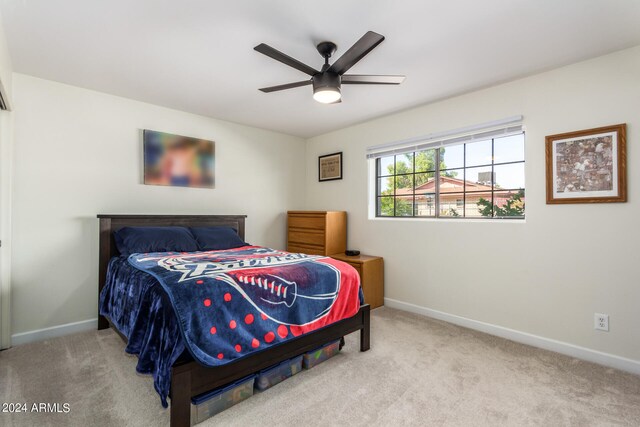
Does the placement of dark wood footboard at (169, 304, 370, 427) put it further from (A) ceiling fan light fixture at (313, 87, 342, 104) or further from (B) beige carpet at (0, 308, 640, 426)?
(A) ceiling fan light fixture at (313, 87, 342, 104)

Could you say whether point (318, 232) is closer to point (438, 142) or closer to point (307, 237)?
point (307, 237)

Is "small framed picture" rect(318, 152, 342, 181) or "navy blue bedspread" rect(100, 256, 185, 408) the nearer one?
"navy blue bedspread" rect(100, 256, 185, 408)

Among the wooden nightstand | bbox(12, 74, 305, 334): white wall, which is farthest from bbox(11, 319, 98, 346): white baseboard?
the wooden nightstand

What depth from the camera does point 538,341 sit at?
2.68m

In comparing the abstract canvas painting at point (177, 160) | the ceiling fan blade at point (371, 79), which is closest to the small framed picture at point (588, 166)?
the ceiling fan blade at point (371, 79)

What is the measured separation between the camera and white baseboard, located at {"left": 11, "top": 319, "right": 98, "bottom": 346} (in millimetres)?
2699

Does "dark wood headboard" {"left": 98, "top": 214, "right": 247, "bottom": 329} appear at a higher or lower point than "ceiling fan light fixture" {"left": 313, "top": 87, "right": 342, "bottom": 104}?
lower

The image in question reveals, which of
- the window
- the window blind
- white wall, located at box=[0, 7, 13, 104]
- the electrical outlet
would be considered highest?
white wall, located at box=[0, 7, 13, 104]

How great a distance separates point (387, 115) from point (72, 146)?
3284 mm

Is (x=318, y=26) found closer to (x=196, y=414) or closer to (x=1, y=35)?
(x=1, y=35)

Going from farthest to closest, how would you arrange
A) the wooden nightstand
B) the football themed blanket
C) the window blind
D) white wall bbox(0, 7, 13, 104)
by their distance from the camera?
the wooden nightstand
the window blind
white wall bbox(0, 7, 13, 104)
the football themed blanket

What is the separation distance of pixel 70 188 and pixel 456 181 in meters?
3.80

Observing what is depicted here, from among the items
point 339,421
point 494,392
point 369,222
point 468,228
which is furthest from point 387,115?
point 339,421

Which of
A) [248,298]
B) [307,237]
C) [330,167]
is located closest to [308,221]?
[307,237]
